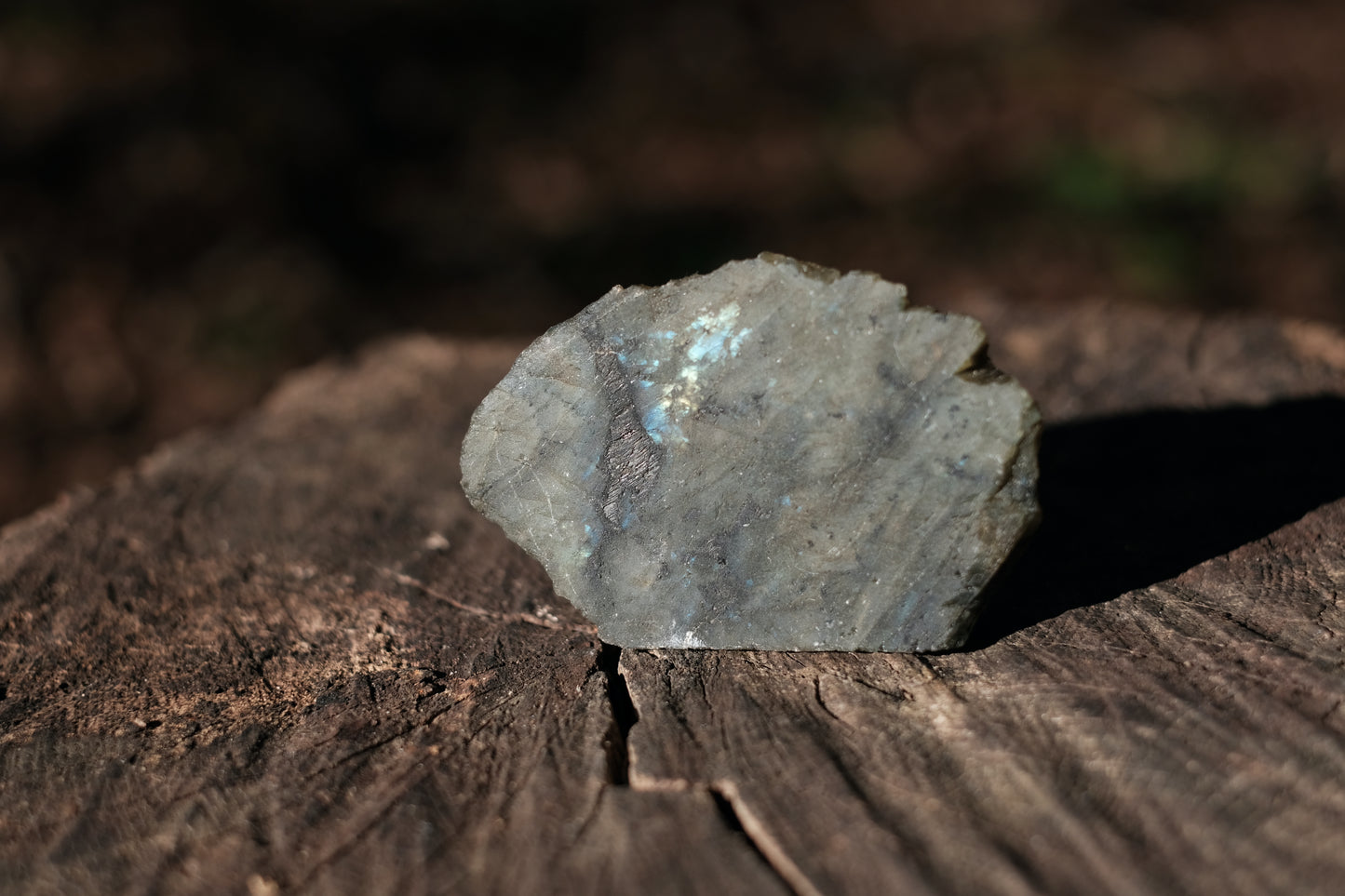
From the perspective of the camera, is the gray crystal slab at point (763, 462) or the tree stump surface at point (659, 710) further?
the gray crystal slab at point (763, 462)

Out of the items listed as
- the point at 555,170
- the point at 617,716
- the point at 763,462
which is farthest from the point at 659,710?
the point at 555,170

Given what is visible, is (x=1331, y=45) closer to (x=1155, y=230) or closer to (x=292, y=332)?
(x=1155, y=230)

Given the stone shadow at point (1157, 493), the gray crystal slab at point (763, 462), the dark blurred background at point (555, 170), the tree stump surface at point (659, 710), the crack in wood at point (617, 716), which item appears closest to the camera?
the tree stump surface at point (659, 710)

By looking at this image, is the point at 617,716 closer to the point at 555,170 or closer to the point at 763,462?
the point at 763,462

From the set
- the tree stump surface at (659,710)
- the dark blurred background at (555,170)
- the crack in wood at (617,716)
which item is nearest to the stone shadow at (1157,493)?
the tree stump surface at (659,710)

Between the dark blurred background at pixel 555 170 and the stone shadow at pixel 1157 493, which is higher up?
the dark blurred background at pixel 555 170

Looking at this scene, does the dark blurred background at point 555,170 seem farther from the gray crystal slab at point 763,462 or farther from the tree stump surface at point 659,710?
the gray crystal slab at point 763,462
